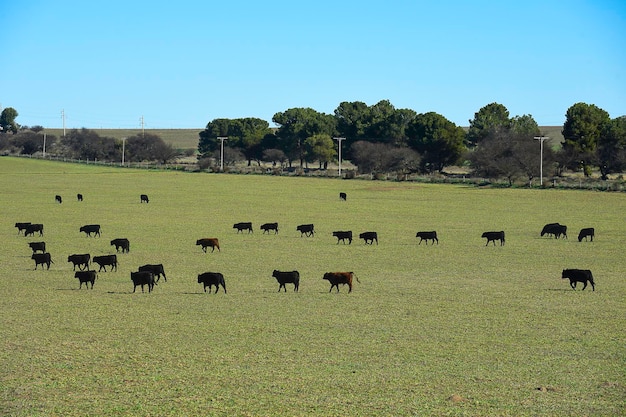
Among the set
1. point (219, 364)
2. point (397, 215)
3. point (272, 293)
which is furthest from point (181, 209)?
point (219, 364)

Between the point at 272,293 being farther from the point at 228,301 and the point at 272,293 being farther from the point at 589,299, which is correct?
the point at 589,299

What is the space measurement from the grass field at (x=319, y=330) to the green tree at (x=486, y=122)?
11030cm

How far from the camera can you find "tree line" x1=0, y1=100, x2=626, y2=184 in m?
114

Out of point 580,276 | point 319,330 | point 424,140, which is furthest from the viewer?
point 424,140

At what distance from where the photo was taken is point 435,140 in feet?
440

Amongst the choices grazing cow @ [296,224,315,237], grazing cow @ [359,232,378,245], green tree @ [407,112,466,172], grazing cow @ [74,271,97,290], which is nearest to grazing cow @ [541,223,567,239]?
grazing cow @ [359,232,378,245]

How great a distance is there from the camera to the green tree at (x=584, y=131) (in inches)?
4631

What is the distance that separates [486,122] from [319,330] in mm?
148733

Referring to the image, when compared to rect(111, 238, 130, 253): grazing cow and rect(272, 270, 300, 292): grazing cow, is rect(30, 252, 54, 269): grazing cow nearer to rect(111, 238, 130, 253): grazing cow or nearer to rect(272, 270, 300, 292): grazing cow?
rect(111, 238, 130, 253): grazing cow

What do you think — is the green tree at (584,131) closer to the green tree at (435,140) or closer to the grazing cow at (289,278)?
the green tree at (435,140)

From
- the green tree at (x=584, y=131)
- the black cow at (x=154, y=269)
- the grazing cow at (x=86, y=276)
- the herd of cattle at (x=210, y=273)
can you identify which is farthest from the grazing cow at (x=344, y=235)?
the green tree at (x=584, y=131)

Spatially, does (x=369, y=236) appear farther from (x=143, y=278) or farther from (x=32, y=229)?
(x=32, y=229)

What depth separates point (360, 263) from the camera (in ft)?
113

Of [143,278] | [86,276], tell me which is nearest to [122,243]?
[86,276]
